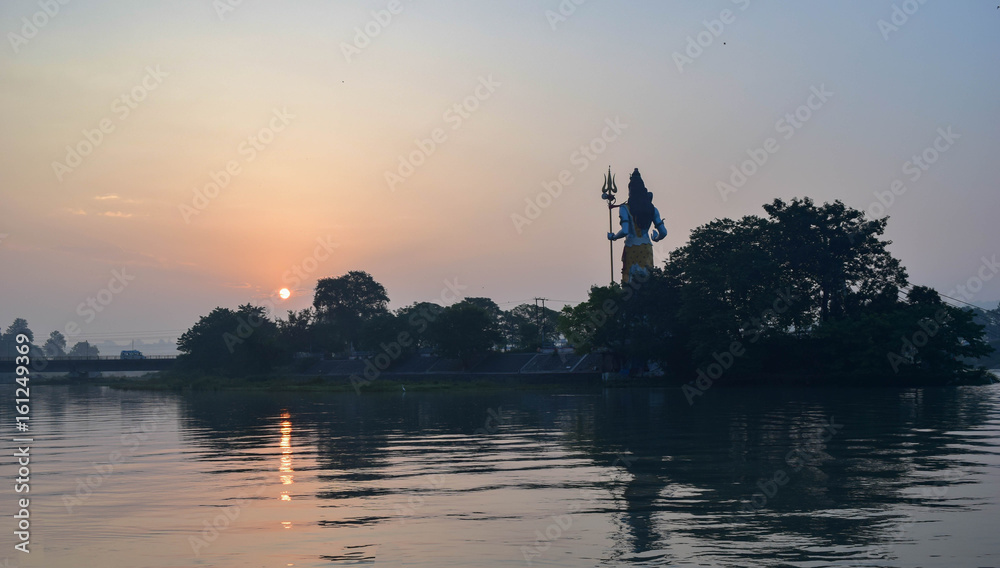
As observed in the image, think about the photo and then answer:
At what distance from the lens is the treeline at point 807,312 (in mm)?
70250

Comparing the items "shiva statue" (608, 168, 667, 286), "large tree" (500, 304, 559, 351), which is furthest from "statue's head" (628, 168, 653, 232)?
"large tree" (500, 304, 559, 351)

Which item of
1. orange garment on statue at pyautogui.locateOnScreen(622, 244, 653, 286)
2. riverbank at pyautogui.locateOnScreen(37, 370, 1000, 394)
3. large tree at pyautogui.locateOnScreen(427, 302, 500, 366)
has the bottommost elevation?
riverbank at pyautogui.locateOnScreen(37, 370, 1000, 394)

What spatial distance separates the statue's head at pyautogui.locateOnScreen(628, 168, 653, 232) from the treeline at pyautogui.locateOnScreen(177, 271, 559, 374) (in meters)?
23.7

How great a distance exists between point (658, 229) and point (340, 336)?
70655 millimetres

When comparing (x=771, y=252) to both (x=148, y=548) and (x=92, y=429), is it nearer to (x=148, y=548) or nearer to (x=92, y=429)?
(x=92, y=429)

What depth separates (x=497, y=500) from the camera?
60.9ft

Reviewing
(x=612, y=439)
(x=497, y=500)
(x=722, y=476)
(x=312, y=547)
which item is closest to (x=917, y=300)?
(x=612, y=439)

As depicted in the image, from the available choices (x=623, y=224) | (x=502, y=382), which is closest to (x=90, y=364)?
(x=502, y=382)

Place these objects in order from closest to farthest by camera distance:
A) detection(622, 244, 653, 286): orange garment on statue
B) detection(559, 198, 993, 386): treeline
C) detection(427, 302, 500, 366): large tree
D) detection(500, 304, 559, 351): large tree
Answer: detection(559, 198, 993, 386): treeline, detection(622, 244, 653, 286): orange garment on statue, detection(427, 302, 500, 366): large tree, detection(500, 304, 559, 351): large tree

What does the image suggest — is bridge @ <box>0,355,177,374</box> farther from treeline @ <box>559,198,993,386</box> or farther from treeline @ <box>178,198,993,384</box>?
treeline @ <box>559,198,993,386</box>

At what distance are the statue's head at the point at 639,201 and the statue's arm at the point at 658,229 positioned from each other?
26.1 inches

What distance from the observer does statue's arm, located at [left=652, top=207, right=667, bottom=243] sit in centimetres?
10287

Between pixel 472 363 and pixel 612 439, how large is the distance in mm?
81331

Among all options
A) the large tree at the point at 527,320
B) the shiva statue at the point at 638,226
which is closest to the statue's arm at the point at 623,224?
the shiva statue at the point at 638,226
